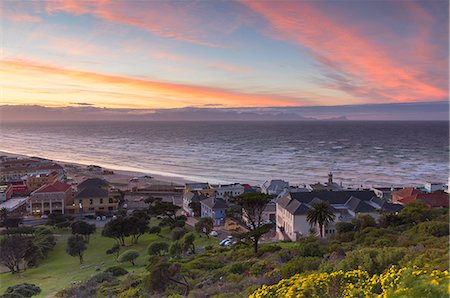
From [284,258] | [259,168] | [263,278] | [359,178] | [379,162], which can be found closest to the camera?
[263,278]

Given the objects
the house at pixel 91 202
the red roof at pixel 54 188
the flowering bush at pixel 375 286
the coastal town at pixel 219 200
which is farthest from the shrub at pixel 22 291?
the red roof at pixel 54 188

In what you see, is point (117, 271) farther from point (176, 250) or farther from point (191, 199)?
point (191, 199)

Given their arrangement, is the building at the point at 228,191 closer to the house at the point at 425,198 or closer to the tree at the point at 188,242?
the house at the point at 425,198

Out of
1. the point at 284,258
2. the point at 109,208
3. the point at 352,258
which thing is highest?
the point at 352,258

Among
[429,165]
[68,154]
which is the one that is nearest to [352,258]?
[429,165]

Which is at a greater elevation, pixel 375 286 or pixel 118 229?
pixel 375 286

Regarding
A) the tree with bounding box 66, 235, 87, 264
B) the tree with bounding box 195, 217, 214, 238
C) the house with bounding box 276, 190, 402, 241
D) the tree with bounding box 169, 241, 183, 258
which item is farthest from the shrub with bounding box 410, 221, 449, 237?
the tree with bounding box 66, 235, 87, 264

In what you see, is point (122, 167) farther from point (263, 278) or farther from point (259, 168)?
point (263, 278)

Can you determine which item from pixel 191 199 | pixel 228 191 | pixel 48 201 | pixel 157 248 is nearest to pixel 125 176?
pixel 48 201
